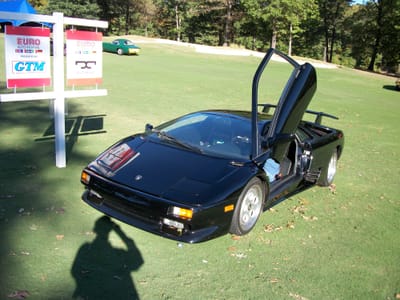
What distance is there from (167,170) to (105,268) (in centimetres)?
115

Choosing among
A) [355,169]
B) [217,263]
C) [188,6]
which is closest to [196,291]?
[217,263]

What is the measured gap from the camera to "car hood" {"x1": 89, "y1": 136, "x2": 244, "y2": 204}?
3916 millimetres

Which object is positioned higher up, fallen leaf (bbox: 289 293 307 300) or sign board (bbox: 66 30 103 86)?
sign board (bbox: 66 30 103 86)

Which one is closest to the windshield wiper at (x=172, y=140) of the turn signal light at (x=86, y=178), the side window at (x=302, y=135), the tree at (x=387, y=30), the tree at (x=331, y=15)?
the turn signal light at (x=86, y=178)

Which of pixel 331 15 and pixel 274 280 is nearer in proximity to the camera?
pixel 274 280

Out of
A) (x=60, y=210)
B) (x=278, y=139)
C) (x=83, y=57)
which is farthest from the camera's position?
(x=83, y=57)

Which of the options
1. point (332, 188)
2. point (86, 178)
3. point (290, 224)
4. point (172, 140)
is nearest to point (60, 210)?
point (86, 178)

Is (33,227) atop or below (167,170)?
below

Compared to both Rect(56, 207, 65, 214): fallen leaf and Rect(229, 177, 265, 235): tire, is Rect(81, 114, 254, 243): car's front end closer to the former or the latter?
Rect(229, 177, 265, 235): tire

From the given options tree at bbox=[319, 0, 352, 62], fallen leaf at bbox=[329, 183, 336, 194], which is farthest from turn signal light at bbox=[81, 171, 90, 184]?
tree at bbox=[319, 0, 352, 62]

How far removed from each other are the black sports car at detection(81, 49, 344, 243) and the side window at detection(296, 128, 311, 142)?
0.06ft

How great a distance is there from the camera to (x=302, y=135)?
5.62 metres

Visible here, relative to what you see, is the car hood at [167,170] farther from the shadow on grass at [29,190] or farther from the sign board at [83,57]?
the sign board at [83,57]

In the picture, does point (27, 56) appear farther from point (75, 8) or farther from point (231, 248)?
point (75, 8)
